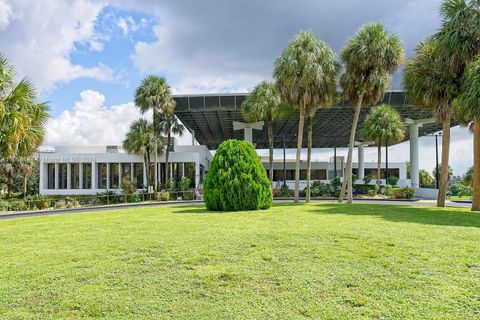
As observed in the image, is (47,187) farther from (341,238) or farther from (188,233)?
(341,238)

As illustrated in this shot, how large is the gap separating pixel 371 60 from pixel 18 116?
1661cm

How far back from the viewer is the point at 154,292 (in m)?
4.94

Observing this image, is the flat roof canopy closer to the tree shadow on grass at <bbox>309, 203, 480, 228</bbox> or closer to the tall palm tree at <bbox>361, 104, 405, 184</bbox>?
the tall palm tree at <bbox>361, 104, 405, 184</bbox>

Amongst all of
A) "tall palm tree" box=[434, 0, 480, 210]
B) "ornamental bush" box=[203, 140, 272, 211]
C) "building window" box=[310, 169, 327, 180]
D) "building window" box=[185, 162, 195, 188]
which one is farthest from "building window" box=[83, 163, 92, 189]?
"building window" box=[310, 169, 327, 180]

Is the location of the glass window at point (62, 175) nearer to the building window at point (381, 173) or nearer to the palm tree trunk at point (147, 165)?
the palm tree trunk at point (147, 165)

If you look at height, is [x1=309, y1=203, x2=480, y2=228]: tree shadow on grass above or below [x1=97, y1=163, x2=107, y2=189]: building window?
below

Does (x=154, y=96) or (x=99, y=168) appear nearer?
(x=154, y=96)

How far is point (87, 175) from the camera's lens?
141 feet

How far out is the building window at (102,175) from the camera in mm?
42469

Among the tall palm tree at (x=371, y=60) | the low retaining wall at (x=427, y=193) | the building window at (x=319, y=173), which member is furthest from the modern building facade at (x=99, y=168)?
the building window at (x=319, y=173)

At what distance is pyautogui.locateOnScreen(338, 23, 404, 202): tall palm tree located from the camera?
19578 mm

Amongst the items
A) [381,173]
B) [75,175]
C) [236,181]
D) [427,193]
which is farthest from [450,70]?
[381,173]

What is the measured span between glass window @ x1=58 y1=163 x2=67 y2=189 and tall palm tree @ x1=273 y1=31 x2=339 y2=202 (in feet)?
103

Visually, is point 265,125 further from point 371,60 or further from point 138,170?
point 371,60
